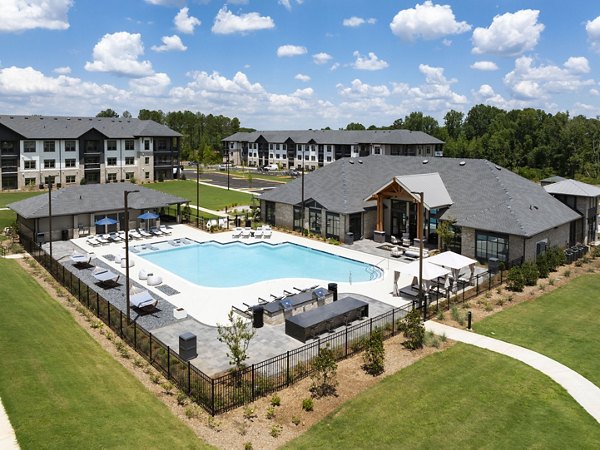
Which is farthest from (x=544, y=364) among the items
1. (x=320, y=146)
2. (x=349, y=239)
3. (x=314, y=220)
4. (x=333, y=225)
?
(x=320, y=146)

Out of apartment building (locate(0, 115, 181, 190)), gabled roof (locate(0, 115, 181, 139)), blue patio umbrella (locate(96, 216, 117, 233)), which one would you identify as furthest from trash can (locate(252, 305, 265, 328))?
gabled roof (locate(0, 115, 181, 139))

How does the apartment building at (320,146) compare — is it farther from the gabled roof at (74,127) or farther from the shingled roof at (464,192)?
the shingled roof at (464,192)

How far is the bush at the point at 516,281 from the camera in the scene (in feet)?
A: 97.2

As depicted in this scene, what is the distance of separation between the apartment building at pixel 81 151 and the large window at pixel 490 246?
200 ft

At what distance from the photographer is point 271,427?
52.3 feet

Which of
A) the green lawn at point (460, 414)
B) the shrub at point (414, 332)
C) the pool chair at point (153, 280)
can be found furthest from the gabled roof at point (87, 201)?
the green lawn at point (460, 414)

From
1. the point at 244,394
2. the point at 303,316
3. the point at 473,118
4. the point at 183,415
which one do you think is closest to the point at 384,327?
the point at 303,316

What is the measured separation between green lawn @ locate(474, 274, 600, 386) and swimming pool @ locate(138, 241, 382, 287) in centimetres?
1013

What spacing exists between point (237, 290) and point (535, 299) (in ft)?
57.0

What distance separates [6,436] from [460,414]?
44.7 ft

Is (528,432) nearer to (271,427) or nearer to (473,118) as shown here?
(271,427)

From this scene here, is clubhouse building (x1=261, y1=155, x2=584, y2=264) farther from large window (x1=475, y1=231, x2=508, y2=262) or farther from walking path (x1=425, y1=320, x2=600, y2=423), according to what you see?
walking path (x1=425, y1=320, x2=600, y2=423)

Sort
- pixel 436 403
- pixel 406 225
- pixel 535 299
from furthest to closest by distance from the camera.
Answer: pixel 406 225, pixel 535 299, pixel 436 403

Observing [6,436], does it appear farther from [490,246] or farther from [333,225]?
[333,225]
